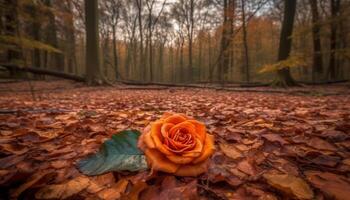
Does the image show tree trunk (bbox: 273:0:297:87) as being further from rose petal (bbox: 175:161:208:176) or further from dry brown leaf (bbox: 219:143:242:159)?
rose petal (bbox: 175:161:208:176)

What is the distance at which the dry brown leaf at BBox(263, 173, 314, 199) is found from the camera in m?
0.74

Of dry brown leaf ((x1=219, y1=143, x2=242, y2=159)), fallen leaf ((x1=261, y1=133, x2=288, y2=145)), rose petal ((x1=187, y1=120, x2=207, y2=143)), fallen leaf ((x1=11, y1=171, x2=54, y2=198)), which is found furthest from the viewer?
fallen leaf ((x1=261, y1=133, x2=288, y2=145))

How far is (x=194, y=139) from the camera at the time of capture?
0.80 metres

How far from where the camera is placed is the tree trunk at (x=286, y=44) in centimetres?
782

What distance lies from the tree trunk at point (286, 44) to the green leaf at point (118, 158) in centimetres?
785

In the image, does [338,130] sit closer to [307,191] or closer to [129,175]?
[307,191]

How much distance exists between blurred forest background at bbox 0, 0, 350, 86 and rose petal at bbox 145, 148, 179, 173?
4.10m

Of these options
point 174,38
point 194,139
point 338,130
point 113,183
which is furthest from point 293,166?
point 174,38

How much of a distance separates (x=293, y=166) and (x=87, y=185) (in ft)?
2.76

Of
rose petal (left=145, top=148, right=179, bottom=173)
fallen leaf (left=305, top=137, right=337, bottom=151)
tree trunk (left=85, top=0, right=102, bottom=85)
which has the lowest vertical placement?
fallen leaf (left=305, top=137, right=337, bottom=151)

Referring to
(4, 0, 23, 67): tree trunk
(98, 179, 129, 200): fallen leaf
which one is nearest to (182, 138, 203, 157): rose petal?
(98, 179, 129, 200): fallen leaf

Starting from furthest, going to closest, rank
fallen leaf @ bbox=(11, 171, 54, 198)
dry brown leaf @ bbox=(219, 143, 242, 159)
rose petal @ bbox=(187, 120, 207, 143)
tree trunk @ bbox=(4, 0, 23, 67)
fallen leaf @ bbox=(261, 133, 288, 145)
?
1. tree trunk @ bbox=(4, 0, 23, 67)
2. fallen leaf @ bbox=(261, 133, 288, 145)
3. dry brown leaf @ bbox=(219, 143, 242, 159)
4. rose petal @ bbox=(187, 120, 207, 143)
5. fallen leaf @ bbox=(11, 171, 54, 198)

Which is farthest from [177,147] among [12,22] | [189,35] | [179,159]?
[189,35]

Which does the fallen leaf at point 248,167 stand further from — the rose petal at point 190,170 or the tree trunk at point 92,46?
the tree trunk at point 92,46
